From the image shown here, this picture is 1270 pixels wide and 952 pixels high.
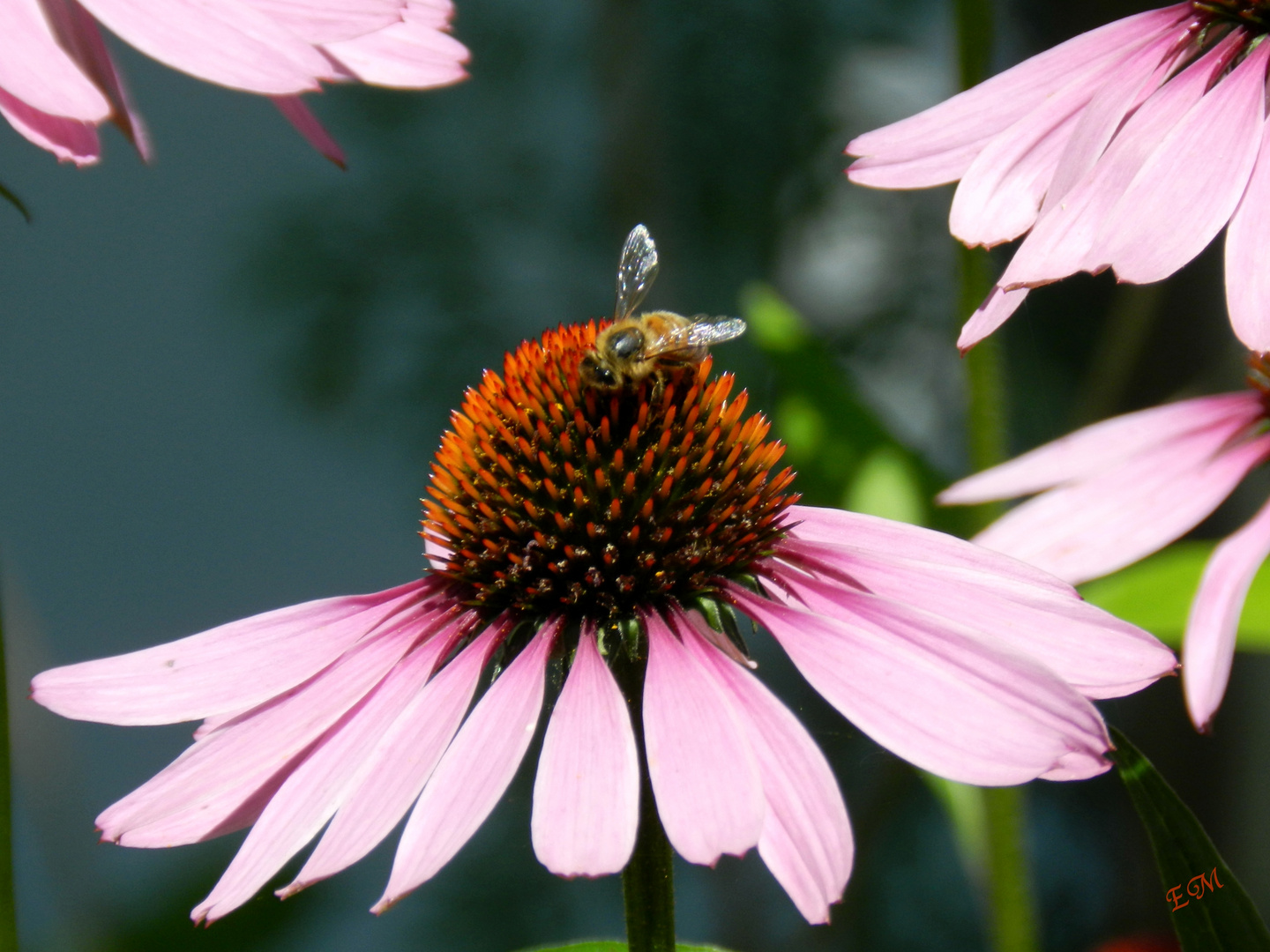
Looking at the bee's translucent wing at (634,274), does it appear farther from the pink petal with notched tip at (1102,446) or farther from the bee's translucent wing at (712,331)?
the pink petal with notched tip at (1102,446)

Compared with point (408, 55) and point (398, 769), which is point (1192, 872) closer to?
point (398, 769)

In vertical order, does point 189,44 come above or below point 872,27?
below

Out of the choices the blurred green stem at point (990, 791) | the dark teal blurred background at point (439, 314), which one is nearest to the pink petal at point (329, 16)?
the blurred green stem at point (990, 791)

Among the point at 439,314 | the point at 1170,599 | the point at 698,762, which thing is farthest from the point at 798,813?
the point at 439,314

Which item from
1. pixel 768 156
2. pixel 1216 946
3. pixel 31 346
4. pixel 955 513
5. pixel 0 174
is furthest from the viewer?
pixel 768 156

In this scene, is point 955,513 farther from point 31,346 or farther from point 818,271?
point 31,346

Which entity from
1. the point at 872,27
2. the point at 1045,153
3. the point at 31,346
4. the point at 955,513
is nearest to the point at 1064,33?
the point at 872,27
